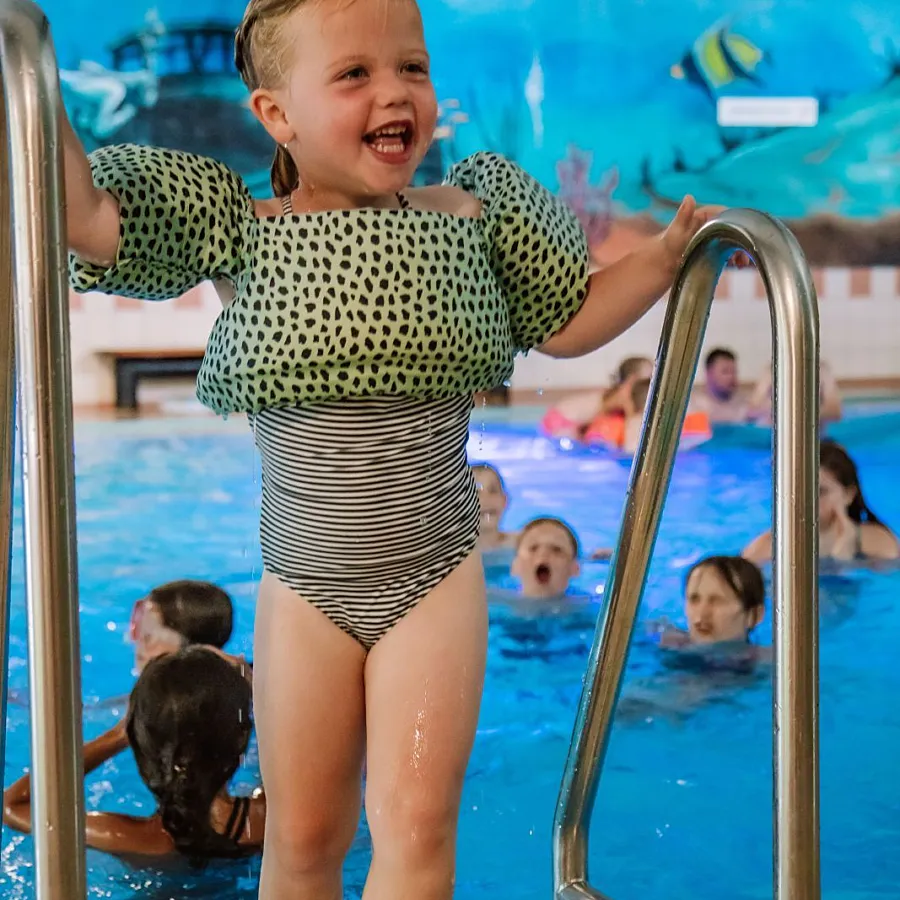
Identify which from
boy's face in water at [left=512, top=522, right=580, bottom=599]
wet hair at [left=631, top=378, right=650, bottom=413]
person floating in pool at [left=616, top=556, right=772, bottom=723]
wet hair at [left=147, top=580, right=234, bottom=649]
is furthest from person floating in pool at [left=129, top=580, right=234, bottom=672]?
wet hair at [left=631, top=378, right=650, bottom=413]

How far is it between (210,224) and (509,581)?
3353 mm

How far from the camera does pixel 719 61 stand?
570 cm

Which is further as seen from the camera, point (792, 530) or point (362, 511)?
point (362, 511)

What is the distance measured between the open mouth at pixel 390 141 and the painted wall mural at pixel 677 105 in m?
3.95

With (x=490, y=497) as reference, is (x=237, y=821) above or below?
below

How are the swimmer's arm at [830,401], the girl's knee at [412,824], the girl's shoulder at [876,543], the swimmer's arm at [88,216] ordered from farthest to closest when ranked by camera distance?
the swimmer's arm at [830,401]
the girl's shoulder at [876,543]
the girl's knee at [412,824]
the swimmer's arm at [88,216]

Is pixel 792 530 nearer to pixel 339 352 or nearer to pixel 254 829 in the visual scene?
pixel 339 352

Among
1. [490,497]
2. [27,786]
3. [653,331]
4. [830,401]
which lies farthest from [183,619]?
[830,401]

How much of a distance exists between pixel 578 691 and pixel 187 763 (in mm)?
1651

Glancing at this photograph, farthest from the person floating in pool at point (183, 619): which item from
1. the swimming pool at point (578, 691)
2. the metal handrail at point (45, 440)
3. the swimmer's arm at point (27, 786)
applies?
the metal handrail at point (45, 440)

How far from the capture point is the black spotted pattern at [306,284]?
146 cm

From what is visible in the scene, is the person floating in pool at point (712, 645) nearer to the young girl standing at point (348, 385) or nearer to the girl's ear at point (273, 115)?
the young girl standing at point (348, 385)

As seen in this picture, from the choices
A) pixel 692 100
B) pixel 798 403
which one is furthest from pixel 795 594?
pixel 692 100

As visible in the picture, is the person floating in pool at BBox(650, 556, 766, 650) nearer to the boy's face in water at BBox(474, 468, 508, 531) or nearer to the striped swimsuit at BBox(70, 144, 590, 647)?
the boy's face in water at BBox(474, 468, 508, 531)
